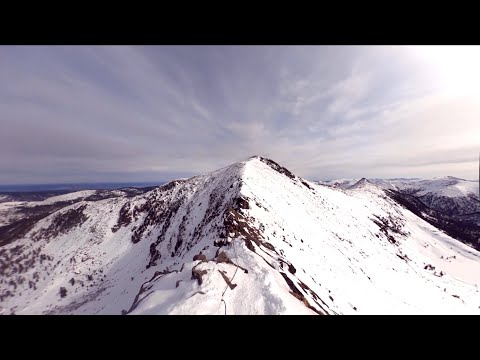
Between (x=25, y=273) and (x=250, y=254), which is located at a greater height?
(x=250, y=254)
